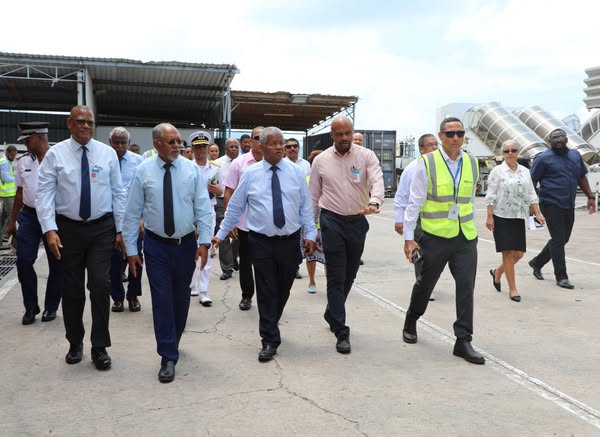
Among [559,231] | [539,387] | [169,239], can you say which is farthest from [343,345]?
[559,231]

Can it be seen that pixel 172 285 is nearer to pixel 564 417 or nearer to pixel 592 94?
pixel 564 417

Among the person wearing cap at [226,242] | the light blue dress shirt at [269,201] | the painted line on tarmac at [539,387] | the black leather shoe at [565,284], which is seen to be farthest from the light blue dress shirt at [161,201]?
the black leather shoe at [565,284]

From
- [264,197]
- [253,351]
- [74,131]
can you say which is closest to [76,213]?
[74,131]

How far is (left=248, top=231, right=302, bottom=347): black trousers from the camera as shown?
4539 mm

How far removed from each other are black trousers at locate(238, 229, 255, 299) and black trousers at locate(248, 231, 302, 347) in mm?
1227

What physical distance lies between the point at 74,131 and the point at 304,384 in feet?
8.25

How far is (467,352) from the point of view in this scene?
444 centimetres

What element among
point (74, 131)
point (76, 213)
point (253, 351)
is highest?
point (74, 131)

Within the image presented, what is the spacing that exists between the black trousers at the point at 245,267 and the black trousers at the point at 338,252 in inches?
47.6

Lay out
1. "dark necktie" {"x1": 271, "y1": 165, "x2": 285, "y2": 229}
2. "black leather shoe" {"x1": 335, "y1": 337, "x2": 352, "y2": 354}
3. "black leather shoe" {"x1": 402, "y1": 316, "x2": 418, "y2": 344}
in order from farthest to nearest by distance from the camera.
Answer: "black leather shoe" {"x1": 402, "y1": 316, "x2": 418, "y2": 344} → "black leather shoe" {"x1": 335, "y1": 337, "x2": 352, "y2": 354} → "dark necktie" {"x1": 271, "y1": 165, "x2": 285, "y2": 229}

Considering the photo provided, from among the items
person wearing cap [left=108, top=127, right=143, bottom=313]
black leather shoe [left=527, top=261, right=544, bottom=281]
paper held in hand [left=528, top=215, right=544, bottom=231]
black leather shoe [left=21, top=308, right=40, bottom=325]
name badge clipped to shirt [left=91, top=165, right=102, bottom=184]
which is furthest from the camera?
black leather shoe [left=527, top=261, right=544, bottom=281]

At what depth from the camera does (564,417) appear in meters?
3.37

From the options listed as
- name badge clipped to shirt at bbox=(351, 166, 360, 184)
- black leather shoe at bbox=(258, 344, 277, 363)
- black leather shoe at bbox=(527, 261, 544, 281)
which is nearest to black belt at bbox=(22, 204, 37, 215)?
black leather shoe at bbox=(258, 344, 277, 363)

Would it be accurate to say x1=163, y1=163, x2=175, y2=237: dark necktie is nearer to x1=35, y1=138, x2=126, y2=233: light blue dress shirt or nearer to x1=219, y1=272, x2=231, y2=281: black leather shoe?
x1=35, y1=138, x2=126, y2=233: light blue dress shirt
